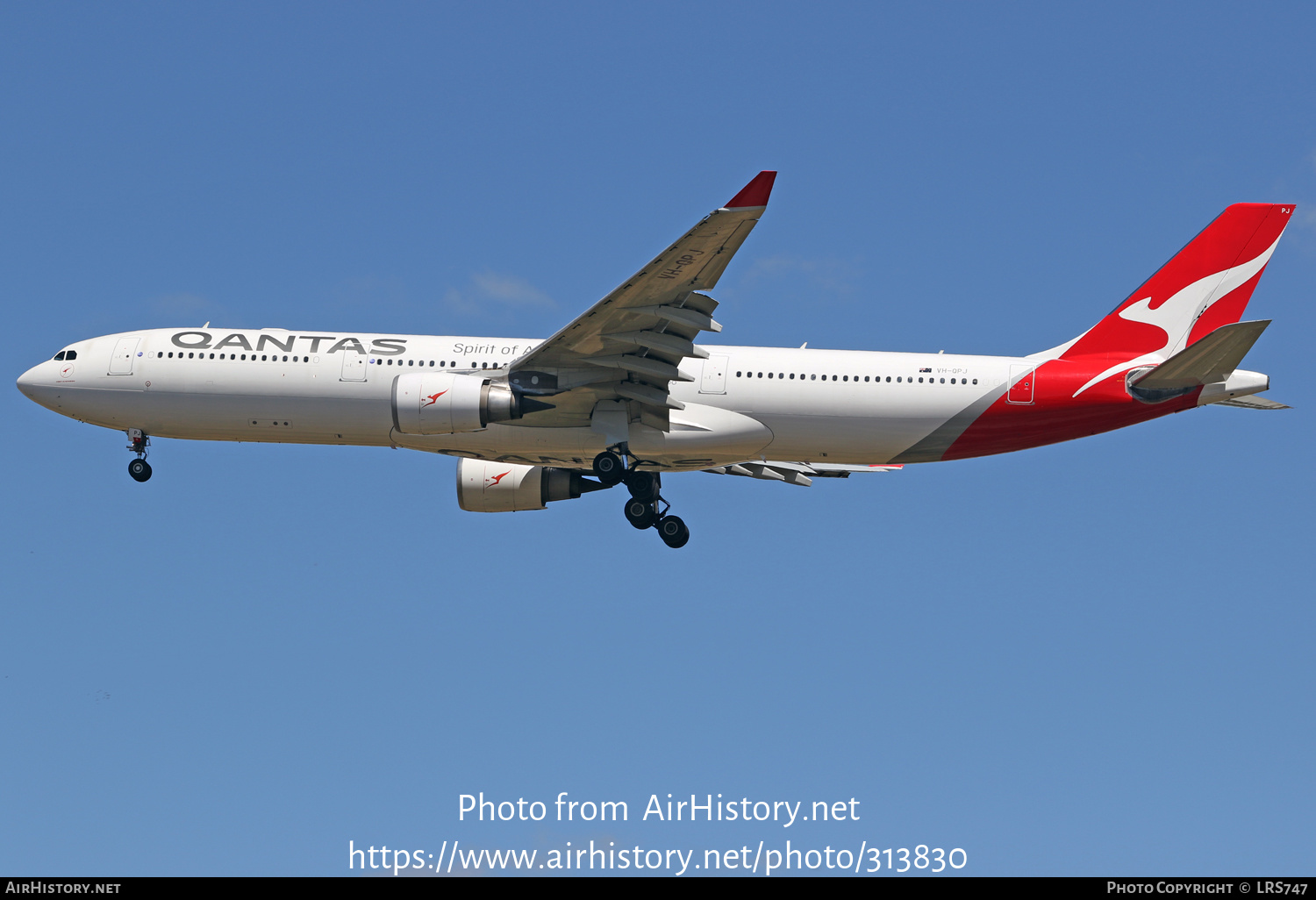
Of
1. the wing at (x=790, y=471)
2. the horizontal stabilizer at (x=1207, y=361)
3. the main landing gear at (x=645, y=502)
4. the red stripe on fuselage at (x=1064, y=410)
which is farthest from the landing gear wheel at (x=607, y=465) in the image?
the horizontal stabilizer at (x=1207, y=361)

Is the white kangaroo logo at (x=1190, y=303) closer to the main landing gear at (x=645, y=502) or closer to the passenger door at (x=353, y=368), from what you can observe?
the main landing gear at (x=645, y=502)

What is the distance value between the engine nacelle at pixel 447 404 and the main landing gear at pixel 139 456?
328 inches

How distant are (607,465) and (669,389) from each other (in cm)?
243

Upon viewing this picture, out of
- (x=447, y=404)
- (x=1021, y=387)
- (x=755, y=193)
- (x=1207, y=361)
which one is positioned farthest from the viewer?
(x=1021, y=387)

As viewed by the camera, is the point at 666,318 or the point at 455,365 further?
the point at 455,365

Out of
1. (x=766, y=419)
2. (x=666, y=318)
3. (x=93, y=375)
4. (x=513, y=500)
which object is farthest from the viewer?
(x=513, y=500)

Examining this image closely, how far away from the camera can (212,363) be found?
36500 millimetres

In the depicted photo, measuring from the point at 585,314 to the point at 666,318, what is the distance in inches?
79.7

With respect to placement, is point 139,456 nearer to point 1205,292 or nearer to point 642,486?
point 642,486

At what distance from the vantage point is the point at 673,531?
37781mm

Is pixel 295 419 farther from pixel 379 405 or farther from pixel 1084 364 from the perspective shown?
pixel 1084 364

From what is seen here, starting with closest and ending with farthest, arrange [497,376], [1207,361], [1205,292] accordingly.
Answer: [1207,361]
[497,376]
[1205,292]

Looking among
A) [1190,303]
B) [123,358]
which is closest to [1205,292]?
[1190,303]

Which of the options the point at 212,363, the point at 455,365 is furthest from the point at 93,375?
the point at 455,365
